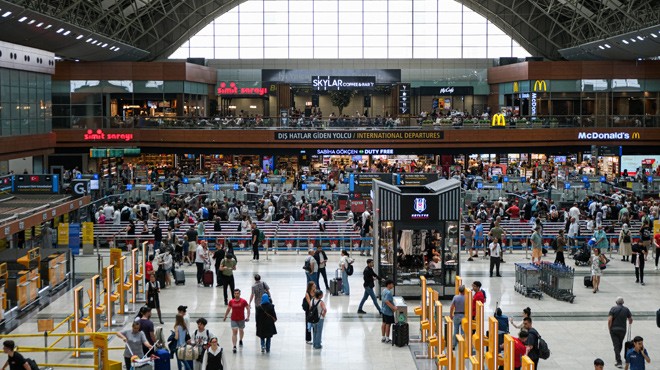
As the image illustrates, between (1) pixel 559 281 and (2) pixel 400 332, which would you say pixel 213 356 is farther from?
(1) pixel 559 281

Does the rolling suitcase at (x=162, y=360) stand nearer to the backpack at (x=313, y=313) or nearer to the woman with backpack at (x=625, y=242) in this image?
the backpack at (x=313, y=313)

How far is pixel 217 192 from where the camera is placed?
137 feet

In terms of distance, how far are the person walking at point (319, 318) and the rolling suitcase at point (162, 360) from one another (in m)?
3.41

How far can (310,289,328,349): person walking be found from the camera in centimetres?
1861

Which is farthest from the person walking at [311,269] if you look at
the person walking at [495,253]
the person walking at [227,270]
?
the person walking at [495,253]

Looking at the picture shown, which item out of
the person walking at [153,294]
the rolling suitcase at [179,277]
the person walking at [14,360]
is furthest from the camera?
the rolling suitcase at [179,277]

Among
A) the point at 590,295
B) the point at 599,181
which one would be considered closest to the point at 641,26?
the point at 599,181

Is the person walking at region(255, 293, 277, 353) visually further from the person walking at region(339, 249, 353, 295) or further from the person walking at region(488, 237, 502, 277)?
the person walking at region(488, 237, 502, 277)

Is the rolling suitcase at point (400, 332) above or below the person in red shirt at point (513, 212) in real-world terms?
below

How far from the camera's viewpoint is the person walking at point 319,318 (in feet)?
61.1

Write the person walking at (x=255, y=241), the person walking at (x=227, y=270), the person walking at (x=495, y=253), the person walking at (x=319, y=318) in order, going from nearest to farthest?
the person walking at (x=319, y=318) < the person walking at (x=227, y=270) < the person walking at (x=495, y=253) < the person walking at (x=255, y=241)

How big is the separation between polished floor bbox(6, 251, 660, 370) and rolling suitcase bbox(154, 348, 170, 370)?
5.40 ft

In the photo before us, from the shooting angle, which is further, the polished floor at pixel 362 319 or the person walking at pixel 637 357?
the polished floor at pixel 362 319

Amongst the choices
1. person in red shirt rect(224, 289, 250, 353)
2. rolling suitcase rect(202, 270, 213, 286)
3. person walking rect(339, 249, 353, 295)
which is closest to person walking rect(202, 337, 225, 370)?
person in red shirt rect(224, 289, 250, 353)
